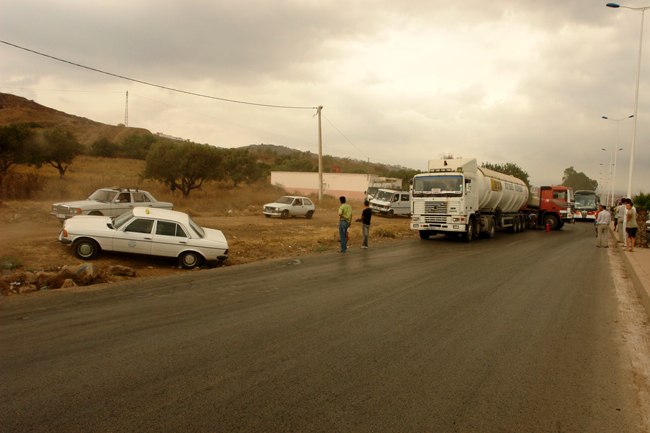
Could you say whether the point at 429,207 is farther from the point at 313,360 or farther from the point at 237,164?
the point at 237,164

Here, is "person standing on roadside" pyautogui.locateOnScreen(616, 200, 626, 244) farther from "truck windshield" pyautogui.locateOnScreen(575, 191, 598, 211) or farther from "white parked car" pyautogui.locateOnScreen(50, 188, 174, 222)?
"truck windshield" pyautogui.locateOnScreen(575, 191, 598, 211)

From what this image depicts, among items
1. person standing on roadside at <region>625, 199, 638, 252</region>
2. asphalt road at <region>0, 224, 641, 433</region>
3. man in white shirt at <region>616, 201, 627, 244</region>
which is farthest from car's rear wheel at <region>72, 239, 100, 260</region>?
man in white shirt at <region>616, 201, 627, 244</region>

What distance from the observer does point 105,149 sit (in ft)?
201

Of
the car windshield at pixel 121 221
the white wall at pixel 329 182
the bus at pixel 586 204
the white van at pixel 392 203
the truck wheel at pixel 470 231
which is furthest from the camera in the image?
the white wall at pixel 329 182

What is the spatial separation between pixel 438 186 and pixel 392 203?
47.3 ft

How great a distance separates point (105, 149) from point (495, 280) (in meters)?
63.1

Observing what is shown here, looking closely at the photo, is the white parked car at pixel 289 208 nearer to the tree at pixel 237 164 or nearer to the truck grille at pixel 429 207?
the truck grille at pixel 429 207

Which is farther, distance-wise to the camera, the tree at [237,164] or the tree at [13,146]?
the tree at [237,164]

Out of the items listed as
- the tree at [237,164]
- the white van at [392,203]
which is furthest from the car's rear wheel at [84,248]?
the tree at [237,164]

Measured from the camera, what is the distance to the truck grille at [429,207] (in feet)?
64.1

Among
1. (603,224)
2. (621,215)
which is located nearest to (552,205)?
(621,215)

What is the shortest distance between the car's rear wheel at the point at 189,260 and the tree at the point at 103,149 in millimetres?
57406

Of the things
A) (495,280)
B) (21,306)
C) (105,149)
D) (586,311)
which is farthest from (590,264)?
(105,149)

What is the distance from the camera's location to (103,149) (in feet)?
200
